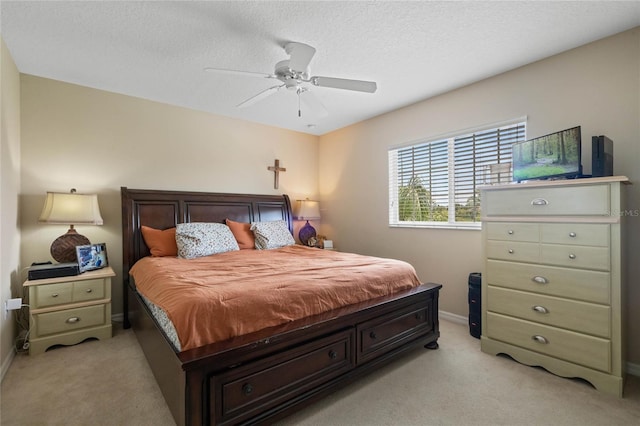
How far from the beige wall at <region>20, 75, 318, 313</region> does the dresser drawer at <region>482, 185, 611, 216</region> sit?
3.13 metres

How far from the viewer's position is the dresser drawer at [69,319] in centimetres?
253

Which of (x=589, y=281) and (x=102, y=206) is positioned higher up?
(x=102, y=206)

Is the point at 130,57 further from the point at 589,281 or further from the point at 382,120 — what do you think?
the point at 589,281

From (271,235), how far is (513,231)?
2640 mm

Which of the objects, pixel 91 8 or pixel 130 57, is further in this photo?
pixel 130 57

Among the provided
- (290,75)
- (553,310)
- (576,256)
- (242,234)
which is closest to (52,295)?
(242,234)

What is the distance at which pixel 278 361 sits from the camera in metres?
1.66

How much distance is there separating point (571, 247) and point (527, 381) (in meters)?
1.00

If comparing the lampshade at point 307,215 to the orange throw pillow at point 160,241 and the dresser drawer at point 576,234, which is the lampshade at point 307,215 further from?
the dresser drawer at point 576,234

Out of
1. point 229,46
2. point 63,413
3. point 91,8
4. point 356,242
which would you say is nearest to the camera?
point 63,413

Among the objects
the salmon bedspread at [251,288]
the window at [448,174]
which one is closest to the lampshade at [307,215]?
the window at [448,174]

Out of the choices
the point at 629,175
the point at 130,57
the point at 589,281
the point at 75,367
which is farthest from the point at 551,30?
the point at 75,367

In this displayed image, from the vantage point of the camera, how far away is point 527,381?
83.0 inches

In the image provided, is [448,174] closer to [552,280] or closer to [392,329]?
[552,280]
